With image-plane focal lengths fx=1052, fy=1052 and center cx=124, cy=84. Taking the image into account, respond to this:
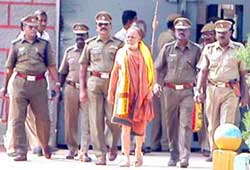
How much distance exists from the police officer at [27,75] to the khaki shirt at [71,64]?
44 cm

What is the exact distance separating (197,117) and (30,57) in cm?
269

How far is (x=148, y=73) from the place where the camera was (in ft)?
49.6

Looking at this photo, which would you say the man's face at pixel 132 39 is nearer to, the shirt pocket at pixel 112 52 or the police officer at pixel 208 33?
the shirt pocket at pixel 112 52

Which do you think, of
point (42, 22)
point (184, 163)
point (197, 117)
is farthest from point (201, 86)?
point (42, 22)

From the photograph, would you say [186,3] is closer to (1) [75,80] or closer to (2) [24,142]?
(1) [75,80]

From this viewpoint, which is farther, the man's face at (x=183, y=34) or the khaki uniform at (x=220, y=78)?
the man's face at (x=183, y=34)

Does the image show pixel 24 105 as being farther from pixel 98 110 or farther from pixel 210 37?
pixel 210 37

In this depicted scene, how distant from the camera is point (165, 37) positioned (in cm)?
1708

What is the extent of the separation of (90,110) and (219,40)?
7.31 ft

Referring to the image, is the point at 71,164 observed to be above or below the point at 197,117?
below

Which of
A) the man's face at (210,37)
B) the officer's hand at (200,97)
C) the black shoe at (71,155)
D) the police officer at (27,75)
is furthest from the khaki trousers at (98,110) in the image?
the man's face at (210,37)

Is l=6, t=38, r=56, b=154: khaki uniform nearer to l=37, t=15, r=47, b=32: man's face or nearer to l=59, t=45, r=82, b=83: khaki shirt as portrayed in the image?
l=59, t=45, r=82, b=83: khaki shirt

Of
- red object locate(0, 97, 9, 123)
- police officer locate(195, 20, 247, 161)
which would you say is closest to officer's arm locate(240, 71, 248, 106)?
police officer locate(195, 20, 247, 161)

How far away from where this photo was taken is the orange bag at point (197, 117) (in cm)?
1583
